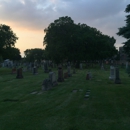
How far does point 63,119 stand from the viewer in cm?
708

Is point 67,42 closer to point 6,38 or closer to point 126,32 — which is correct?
point 6,38

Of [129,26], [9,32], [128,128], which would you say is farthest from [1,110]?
[9,32]

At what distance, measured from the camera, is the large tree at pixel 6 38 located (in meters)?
35.2

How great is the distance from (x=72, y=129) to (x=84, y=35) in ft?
151

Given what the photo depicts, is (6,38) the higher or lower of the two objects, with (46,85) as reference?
higher

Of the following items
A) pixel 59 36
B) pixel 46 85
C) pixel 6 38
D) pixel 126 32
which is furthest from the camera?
pixel 59 36

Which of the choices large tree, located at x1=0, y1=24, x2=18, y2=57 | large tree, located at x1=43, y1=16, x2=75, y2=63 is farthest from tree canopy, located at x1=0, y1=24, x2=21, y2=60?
large tree, located at x1=43, y1=16, x2=75, y2=63

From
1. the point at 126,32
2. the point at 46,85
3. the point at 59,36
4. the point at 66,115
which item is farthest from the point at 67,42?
the point at 66,115

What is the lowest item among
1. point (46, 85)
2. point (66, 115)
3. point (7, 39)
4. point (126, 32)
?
point (66, 115)

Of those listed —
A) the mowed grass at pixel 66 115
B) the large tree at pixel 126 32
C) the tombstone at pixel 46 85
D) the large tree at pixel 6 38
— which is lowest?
the mowed grass at pixel 66 115

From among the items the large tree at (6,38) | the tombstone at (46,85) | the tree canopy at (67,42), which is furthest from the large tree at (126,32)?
the tree canopy at (67,42)

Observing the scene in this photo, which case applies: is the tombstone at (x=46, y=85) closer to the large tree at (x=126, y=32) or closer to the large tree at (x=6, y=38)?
the large tree at (x=126, y=32)

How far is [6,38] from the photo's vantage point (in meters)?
36.0

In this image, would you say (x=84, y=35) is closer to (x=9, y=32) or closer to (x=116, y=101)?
(x=9, y=32)
